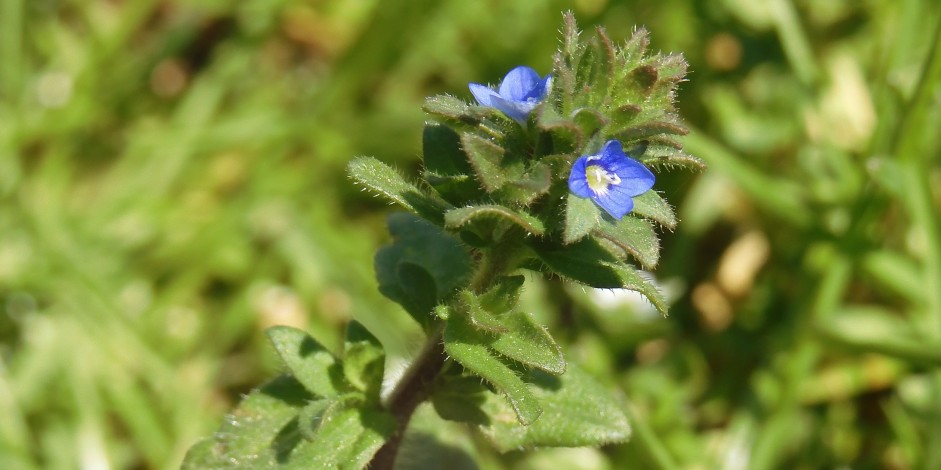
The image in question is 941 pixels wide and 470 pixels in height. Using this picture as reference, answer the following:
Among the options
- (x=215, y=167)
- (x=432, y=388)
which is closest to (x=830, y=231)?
(x=432, y=388)

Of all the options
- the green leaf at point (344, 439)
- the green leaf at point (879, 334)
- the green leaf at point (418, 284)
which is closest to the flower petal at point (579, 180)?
the green leaf at point (418, 284)

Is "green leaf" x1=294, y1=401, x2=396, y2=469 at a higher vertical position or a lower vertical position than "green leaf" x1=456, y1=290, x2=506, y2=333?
lower

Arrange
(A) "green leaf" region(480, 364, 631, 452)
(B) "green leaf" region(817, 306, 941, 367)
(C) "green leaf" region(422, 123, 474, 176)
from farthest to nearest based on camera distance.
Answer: (B) "green leaf" region(817, 306, 941, 367), (A) "green leaf" region(480, 364, 631, 452), (C) "green leaf" region(422, 123, 474, 176)

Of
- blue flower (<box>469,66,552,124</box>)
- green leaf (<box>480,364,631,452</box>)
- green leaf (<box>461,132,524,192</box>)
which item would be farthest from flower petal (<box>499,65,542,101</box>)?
green leaf (<box>480,364,631,452</box>)

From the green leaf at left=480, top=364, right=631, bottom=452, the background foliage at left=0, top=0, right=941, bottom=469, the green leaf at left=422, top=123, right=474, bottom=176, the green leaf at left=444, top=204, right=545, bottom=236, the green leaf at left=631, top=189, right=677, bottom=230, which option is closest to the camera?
the green leaf at left=444, top=204, right=545, bottom=236

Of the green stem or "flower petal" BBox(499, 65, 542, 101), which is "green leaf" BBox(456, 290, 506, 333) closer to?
the green stem

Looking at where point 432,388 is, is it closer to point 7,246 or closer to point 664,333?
point 664,333
